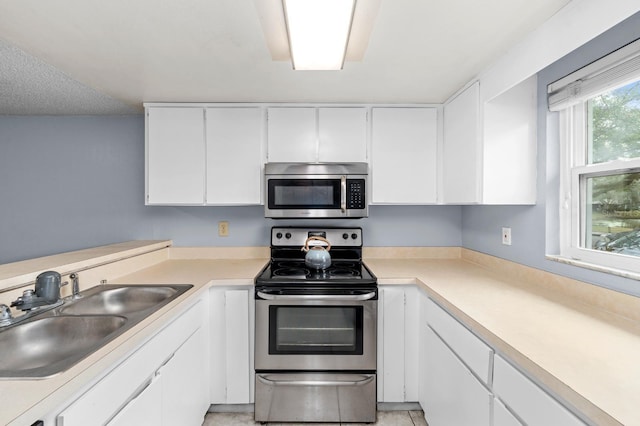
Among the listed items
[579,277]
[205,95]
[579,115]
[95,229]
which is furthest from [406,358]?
[95,229]

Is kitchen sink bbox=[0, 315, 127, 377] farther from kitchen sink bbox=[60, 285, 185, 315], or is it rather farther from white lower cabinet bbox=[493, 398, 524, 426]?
white lower cabinet bbox=[493, 398, 524, 426]

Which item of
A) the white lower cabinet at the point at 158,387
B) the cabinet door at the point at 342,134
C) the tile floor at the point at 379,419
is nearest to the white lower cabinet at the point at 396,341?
the tile floor at the point at 379,419

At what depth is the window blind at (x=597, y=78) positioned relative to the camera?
1.18 m

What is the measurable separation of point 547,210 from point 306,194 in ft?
4.71

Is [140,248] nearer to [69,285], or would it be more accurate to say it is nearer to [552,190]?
[69,285]

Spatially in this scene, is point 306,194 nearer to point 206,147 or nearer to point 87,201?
point 206,147

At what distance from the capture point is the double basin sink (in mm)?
1036

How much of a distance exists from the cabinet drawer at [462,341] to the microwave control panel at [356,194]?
31.7 inches

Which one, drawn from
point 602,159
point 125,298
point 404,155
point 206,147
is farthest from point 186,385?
point 602,159

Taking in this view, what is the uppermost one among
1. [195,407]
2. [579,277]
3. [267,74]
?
[267,74]

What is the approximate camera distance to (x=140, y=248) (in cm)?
221

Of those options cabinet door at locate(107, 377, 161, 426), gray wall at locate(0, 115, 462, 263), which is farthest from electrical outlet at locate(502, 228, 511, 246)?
cabinet door at locate(107, 377, 161, 426)

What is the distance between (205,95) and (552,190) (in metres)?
2.21

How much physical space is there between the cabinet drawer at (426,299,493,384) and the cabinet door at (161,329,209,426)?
1323 mm
